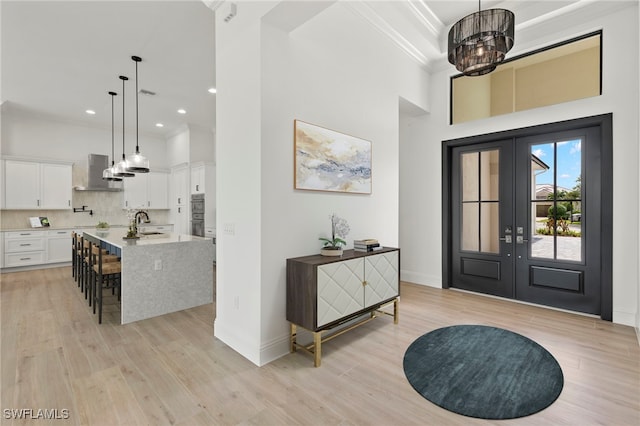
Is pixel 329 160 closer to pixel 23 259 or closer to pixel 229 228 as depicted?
pixel 229 228

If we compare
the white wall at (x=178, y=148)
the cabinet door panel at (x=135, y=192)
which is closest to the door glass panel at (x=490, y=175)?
the white wall at (x=178, y=148)

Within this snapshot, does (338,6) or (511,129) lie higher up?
(338,6)

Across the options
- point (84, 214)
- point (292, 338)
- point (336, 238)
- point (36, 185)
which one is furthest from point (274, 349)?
point (84, 214)

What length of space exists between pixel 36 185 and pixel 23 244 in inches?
47.8

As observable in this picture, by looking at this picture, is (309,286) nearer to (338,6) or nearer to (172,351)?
(172,351)

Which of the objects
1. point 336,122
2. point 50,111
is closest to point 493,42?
point 336,122

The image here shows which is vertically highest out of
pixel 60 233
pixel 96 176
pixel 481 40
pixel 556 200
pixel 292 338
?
pixel 481 40

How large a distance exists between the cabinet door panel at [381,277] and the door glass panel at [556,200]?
207cm

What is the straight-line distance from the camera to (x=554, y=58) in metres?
3.84

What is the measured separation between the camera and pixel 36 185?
6246 mm

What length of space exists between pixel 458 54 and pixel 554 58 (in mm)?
2379

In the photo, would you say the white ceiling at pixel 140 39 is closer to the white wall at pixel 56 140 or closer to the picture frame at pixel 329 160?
the white wall at pixel 56 140

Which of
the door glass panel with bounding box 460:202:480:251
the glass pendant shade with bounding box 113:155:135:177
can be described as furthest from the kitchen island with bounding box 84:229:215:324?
the door glass panel with bounding box 460:202:480:251

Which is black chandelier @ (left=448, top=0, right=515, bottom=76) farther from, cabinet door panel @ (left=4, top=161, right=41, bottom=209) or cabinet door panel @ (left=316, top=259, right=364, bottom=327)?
cabinet door panel @ (left=4, top=161, right=41, bottom=209)
